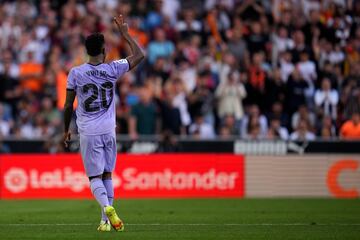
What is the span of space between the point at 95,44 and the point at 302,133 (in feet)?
40.0

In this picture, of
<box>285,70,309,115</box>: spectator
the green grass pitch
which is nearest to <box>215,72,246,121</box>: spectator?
<box>285,70,309,115</box>: spectator

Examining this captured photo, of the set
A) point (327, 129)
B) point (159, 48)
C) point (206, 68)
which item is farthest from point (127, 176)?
point (327, 129)

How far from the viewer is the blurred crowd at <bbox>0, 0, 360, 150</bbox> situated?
78.0 feet

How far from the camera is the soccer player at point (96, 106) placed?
12.2m

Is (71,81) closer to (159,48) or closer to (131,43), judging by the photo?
(131,43)

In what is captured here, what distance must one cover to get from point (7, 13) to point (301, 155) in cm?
943

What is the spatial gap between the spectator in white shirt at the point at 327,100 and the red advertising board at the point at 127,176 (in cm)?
304

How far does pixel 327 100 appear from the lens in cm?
2391

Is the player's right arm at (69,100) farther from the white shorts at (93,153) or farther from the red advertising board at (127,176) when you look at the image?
the red advertising board at (127,176)

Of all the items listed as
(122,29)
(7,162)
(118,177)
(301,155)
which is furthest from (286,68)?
(122,29)

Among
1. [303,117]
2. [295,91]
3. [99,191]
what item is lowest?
[99,191]

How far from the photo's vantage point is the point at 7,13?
26328 millimetres

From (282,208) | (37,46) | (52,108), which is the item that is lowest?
(282,208)

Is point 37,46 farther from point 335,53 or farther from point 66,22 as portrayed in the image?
point 335,53
